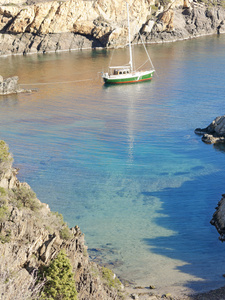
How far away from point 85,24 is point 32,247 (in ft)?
338

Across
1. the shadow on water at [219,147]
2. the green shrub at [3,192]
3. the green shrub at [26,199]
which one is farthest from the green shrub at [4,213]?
the shadow on water at [219,147]

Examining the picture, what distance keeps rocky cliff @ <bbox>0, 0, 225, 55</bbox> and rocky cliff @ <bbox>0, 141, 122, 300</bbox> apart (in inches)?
3630

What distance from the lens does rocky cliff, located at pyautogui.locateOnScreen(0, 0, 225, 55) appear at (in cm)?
11075

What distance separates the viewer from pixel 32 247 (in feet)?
62.5

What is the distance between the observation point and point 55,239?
774 inches

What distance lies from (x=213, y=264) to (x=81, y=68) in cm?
6879

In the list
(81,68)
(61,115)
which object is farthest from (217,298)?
(81,68)

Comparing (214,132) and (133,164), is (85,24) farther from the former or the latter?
(133,164)

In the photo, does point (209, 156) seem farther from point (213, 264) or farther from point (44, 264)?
point (44, 264)

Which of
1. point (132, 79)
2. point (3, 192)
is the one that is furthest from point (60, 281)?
point (132, 79)

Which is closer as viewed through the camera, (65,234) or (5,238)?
(5,238)

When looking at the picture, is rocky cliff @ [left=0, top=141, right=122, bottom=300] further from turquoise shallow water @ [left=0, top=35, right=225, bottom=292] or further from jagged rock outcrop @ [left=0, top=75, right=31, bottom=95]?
jagged rock outcrop @ [left=0, top=75, right=31, bottom=95]

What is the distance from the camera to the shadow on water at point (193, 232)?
26250 mm

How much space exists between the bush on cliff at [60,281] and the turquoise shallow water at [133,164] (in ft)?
27.0
